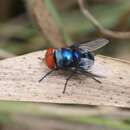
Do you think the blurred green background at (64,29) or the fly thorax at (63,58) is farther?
the blurred green background at (64,29)

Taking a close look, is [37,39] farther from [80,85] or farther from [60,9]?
[80,85]

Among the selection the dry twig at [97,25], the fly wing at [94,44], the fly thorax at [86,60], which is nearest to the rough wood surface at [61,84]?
the fly thorax at [86,60]

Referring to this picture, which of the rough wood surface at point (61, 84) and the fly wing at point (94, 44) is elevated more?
the fly wing at point (94, 44)

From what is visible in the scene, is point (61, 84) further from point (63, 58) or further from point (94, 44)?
point (94, 44)

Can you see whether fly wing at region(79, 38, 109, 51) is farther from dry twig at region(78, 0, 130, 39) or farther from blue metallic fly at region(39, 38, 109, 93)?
dry twig at region(78, 0, 130, 39)

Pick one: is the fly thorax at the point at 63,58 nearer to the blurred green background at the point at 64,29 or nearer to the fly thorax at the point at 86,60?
the fly thorax at the point at 86,60

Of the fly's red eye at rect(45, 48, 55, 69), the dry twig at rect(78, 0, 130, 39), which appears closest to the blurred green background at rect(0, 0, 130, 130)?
the dry twig at rect(78, 0, 130, 39)
